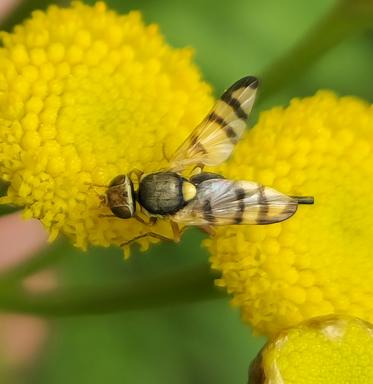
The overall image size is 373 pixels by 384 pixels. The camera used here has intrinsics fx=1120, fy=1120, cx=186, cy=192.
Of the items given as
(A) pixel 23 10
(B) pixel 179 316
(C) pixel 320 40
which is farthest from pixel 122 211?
(B) pixel 179 316

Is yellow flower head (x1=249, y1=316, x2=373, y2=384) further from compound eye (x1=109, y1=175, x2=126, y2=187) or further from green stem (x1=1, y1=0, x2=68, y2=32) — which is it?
green stem (x1=1, y1=0, x2=68, y2=32)

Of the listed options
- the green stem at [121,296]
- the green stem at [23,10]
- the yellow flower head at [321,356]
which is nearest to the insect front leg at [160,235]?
the green stem at [121,296]

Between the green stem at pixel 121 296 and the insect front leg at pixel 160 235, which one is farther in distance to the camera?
the green stem at pixel 121 296

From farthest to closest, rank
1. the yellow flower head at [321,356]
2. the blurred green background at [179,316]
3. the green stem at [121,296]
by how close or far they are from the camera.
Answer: the blurred green background at [179,316]
the green stem at [121,296]
the yellow flower head at [321,356]

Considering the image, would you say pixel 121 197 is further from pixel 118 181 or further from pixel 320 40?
pixel 320 40

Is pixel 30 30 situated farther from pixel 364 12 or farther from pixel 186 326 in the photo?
pixel 186 326

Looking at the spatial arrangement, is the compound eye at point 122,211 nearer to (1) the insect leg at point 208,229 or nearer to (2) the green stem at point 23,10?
(1) the insect leg at point 208,229

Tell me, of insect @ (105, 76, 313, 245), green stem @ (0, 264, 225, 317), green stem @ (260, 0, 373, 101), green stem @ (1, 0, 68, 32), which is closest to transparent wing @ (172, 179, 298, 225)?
insect @ (105, 76, 313, 245)
